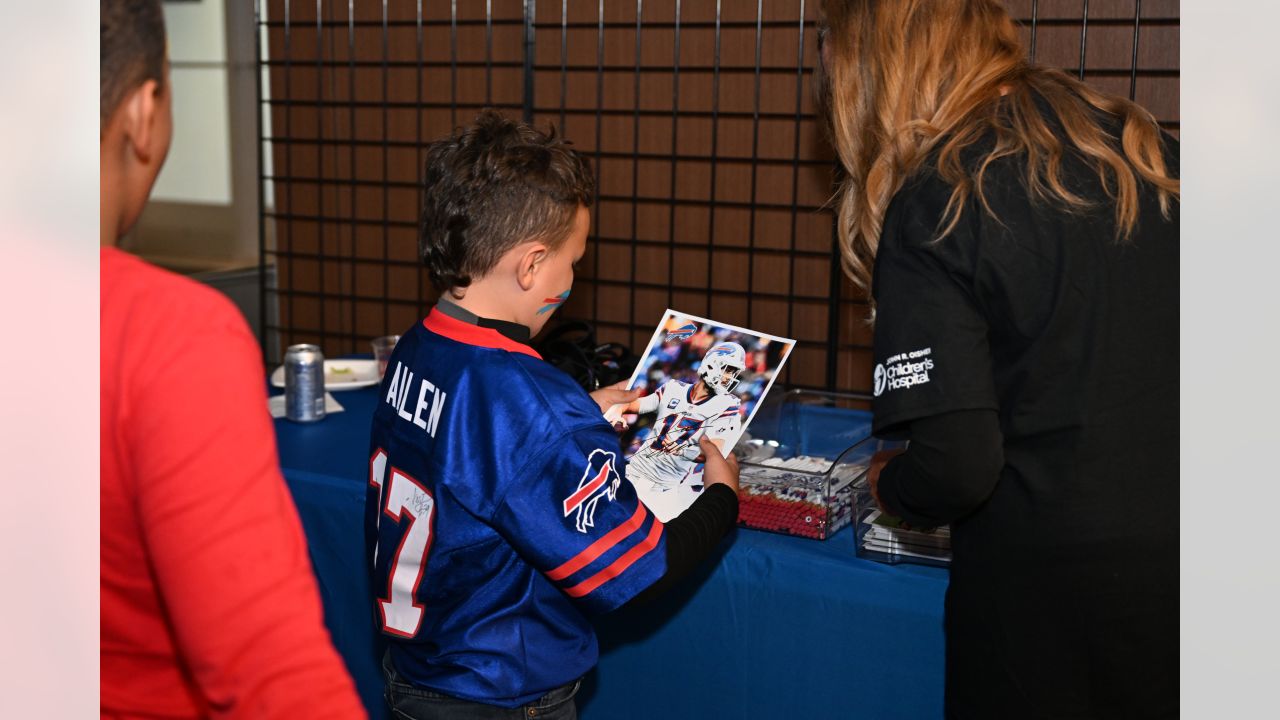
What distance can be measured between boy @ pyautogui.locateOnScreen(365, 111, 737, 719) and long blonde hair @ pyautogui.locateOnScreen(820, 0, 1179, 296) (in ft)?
1.11

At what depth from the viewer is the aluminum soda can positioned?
223 centimetres

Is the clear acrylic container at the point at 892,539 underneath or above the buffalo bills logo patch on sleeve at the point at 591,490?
underneath

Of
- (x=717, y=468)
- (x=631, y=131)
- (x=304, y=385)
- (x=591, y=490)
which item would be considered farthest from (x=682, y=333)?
(x=631, y=131)

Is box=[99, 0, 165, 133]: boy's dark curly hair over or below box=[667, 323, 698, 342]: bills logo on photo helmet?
over

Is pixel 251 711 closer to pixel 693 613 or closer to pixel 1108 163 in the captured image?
pixel 1108 163

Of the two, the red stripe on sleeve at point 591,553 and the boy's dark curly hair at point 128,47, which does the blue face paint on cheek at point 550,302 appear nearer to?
the red stripe on sleeve at point 591,553

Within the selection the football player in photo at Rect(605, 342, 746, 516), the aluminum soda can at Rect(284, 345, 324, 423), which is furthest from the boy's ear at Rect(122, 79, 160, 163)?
the aluminum soda can at Rect(284, 345, 324, 423)

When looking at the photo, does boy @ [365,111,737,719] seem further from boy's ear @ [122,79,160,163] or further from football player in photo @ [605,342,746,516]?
boy's ear @ [122,79,160,163]

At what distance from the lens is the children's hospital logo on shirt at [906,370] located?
1.12 m

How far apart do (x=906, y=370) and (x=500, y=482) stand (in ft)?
1.45

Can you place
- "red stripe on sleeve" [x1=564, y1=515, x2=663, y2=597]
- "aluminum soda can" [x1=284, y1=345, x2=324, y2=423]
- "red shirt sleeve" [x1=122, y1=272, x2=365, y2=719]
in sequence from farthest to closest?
"aluminum soda can" [x1=284, y1=345, x2=324, y2=423], "red stripe on sleeve" [x1=564, y1=515, x2=663, y2=597], "red shirt sleeve" [x1=122, y1=272, x2=365, y2=719]

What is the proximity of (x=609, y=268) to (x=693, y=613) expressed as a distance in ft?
6.51

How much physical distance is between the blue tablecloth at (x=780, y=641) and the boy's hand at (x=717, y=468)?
0.19 metres

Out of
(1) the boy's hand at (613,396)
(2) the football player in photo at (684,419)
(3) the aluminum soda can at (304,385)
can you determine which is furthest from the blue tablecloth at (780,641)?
(3) the aluminum soda can at (304,385)
